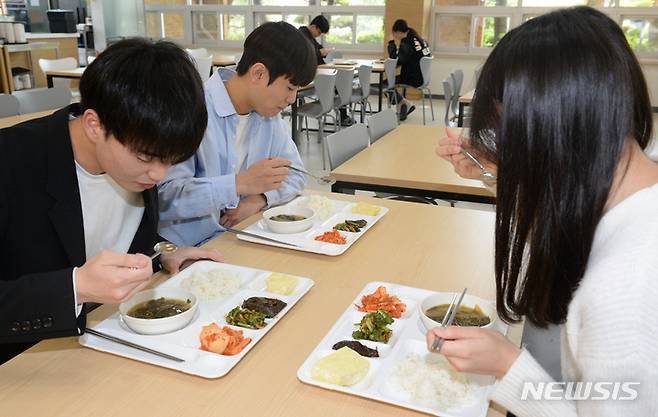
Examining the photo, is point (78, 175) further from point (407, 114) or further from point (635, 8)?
point (635, 8)

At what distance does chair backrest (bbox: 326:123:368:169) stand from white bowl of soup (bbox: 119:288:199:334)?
1.37 m

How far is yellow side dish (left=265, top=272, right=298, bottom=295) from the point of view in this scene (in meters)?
1.21

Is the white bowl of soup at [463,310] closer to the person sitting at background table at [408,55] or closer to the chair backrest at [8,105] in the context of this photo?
the chair backrest at [8,105]

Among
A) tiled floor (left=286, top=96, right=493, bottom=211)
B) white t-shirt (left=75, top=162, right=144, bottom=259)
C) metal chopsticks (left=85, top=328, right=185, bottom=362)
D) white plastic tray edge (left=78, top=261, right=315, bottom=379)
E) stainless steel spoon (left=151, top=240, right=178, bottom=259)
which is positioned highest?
white t-shirt (left=75, top=162, right=144, bottom=259)

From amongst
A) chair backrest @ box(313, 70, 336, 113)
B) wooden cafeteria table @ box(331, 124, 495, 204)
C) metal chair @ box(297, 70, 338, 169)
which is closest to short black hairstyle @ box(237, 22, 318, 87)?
wooden cafeteria table @ box(331, 124, 495, 204)

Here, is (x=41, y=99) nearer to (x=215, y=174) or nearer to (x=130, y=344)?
(x=215, y=174)

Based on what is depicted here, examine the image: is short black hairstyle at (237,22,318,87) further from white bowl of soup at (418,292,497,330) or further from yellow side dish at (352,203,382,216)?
white bowl of soup at (418,292,497,330)

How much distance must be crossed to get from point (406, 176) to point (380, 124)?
92 centimetres

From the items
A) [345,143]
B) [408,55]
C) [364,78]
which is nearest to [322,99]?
[364,78]

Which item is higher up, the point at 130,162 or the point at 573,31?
the point at 573,31

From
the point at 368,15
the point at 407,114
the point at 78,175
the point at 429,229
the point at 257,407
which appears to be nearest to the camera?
the point at 257,407

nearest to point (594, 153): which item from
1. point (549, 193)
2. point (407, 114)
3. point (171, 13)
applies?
point (549, 193)

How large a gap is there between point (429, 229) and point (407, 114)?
5.53m

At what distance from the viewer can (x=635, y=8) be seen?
23.9ft
